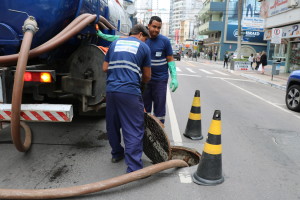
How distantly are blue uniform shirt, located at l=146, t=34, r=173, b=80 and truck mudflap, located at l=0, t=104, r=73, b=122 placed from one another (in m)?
1.89

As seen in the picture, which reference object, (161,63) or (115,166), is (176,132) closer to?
(161,63)

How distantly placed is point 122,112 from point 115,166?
82cm

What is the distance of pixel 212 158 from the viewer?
11.0ft

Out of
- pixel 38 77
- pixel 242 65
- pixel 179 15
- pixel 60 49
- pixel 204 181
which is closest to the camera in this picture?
pixel 204 181

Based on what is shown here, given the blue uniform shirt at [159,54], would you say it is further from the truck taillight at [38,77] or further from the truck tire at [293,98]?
the truck tire at [293,98]

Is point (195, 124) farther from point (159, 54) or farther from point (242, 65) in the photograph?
point (242, 65)

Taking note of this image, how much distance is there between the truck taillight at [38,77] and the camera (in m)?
3.64

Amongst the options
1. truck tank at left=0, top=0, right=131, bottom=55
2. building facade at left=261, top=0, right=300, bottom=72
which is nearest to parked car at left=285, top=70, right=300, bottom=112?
truck tank at left=0, top=0, right=131, bottom=55

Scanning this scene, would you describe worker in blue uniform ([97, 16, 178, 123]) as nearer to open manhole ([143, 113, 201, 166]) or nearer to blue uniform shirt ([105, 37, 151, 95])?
open manhole ([143, 113, 201, 166])

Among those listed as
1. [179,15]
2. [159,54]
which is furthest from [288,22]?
[179,15]

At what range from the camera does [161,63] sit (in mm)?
4887

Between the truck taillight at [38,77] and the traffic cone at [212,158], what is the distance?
2.09m

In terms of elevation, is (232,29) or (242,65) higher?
(232,29)

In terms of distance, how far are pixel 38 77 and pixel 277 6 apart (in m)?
21.0
